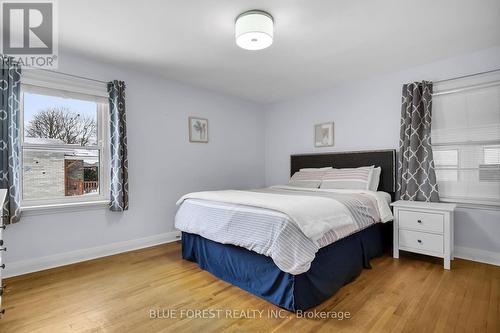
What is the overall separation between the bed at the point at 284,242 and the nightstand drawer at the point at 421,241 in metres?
0.24

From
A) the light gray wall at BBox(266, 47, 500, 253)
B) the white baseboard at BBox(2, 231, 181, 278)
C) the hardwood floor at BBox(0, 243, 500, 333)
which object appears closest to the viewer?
the hardwood floor at BBox(0, 243, 500, 333)

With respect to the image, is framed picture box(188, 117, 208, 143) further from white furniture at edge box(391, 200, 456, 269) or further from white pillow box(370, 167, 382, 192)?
white furniture at edge box(391, 200, 456, 269)

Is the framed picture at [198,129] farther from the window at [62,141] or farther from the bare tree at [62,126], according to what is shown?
the bare tree at [62,126]

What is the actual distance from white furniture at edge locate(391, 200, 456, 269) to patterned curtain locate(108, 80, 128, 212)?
3.11 metres

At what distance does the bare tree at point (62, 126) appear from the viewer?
2.79 metres

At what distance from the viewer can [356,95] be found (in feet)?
12.4

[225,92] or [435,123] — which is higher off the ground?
[225,92]

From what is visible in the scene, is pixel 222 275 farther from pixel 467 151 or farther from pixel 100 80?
pixel 467 151

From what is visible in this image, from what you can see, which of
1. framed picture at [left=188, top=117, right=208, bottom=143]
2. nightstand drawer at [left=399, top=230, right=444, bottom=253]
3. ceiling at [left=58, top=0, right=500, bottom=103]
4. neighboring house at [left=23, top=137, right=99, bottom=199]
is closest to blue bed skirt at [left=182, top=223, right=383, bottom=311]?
nightstand drawer at [left=399, top=230, right=444, bottom=253]

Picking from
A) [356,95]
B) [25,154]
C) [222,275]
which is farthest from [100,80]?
[356,95]

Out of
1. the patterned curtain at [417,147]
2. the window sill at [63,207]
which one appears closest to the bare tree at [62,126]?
the window sill at [63,207]

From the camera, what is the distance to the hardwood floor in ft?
5.64

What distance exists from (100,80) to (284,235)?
9.15ft

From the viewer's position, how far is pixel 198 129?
13.2 ft
